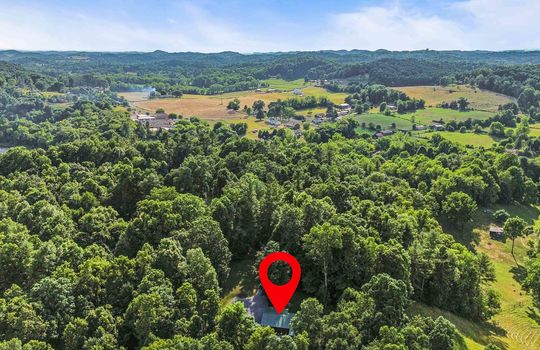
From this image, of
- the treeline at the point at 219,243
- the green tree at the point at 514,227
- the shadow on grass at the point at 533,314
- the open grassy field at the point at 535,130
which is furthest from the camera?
the open grassy field at the point at 535,130

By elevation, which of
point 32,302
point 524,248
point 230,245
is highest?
point 32,302

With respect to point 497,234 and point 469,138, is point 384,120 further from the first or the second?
point 497,234

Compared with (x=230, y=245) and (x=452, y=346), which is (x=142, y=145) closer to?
Result: (x=230, y=245)

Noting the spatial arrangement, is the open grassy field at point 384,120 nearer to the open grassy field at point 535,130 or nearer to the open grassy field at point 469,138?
the open grassy field at point 469,138

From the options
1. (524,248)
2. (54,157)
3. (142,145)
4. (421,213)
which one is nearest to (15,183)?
(54,157)

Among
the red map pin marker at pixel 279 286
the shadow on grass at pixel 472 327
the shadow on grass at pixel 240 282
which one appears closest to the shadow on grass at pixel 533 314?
the shadow on grass at pixel 472 327

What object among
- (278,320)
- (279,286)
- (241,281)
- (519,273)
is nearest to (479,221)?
(519,273)

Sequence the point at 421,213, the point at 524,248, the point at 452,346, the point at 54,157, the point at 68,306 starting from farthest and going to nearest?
the point at 54,157 < the point at 524,248 < the point at 421,213 < the point at 68,306 < the point at 452,346

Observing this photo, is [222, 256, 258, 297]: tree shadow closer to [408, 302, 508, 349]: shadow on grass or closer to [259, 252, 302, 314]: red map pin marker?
[259, 252, 302, 314]: red map pin marker
